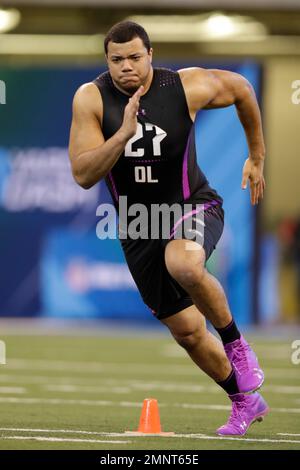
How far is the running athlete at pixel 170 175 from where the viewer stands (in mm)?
6371

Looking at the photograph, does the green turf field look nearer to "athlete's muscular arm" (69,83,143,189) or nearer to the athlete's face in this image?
"athlete's muscular arm" (69,83,143,189)

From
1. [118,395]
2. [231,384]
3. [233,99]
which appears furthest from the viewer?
[118,395]

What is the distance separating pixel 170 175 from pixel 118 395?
2749 millimetres

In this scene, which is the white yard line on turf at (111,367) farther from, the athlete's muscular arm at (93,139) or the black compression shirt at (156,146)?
the athlete's muscular arm at (93,139)

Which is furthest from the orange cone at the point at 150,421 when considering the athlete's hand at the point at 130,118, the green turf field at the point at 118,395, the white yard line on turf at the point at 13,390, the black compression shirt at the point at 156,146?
the white yard line on turf at the point at 13,390

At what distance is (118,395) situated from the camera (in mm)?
8945

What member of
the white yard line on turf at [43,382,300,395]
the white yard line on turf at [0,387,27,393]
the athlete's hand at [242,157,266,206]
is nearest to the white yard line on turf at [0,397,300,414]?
the white yard line on turf at [0,387,27,393]

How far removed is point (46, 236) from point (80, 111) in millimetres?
9868

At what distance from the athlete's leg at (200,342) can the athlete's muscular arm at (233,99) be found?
2.56 ft

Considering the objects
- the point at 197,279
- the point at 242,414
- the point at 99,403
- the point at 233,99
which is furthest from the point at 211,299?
the point at 99,403

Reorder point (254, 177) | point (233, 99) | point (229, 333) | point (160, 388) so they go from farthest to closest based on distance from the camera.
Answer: point (160, 388)
point (254, 177)
point (233, 99)
point (229, 333)

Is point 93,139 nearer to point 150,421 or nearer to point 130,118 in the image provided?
point 130,118

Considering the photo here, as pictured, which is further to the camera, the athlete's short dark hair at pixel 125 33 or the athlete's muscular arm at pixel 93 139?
the athlete's short dark hair at pixel 125 33

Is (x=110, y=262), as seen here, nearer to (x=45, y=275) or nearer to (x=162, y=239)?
(x=45, y=275)
